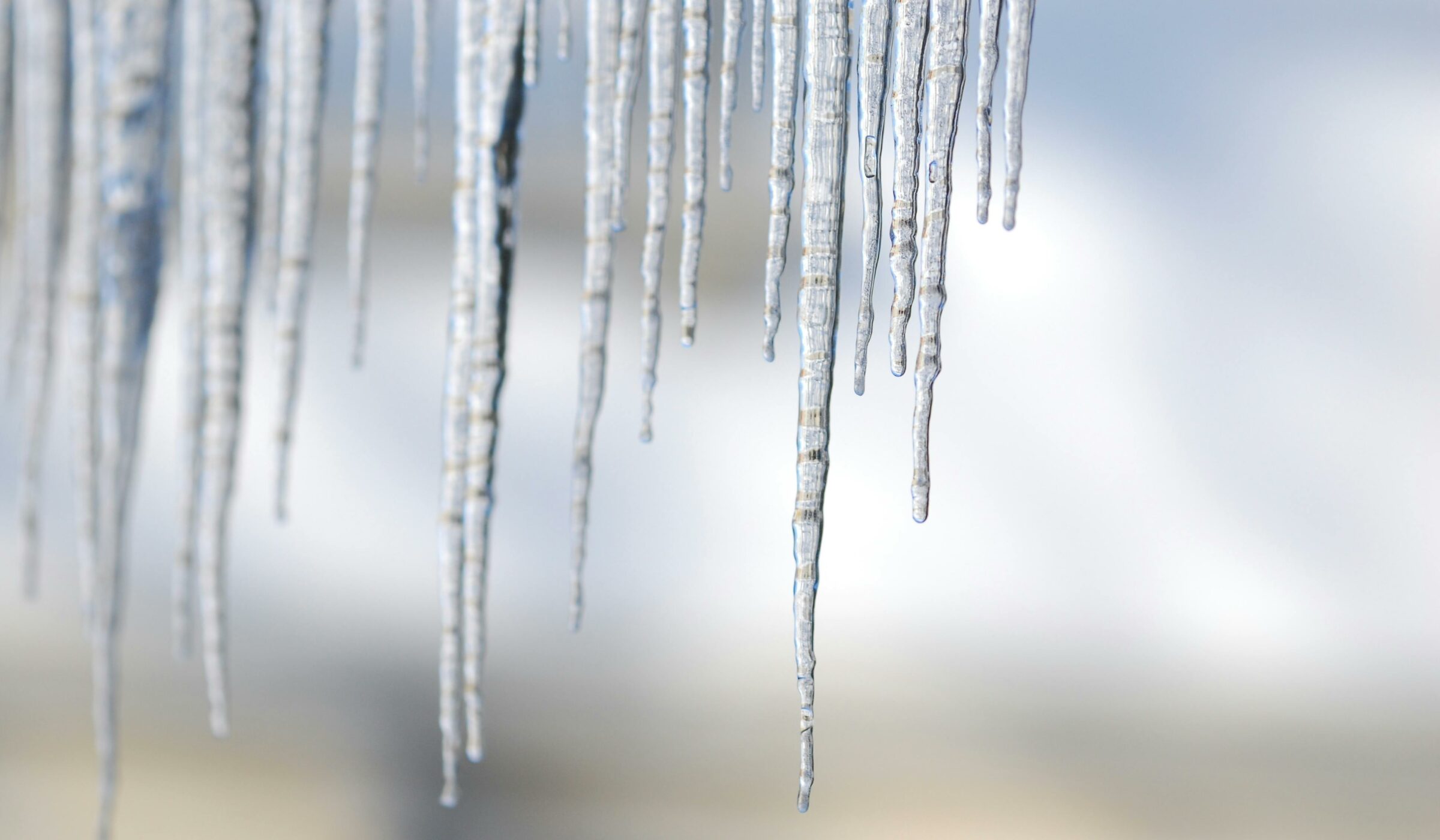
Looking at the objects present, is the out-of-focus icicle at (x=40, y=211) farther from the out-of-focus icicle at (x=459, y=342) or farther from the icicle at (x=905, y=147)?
the icicle at (x=905, y=147)

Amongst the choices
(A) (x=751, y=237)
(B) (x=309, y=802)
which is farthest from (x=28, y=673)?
(A) (x=751, y=237)

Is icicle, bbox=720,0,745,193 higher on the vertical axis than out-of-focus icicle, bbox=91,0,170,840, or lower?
higher

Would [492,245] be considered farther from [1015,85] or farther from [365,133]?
[1015,85]

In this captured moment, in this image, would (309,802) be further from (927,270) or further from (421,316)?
(927,270)

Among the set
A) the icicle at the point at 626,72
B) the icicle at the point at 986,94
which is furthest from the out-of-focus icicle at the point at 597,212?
the icicle at the point at 986,94

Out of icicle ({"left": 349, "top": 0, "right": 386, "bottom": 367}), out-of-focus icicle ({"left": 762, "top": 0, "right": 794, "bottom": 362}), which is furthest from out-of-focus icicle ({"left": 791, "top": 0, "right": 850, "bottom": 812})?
icicle ({"left": 349, "top": 0, "right": 386, "bottom": 367})

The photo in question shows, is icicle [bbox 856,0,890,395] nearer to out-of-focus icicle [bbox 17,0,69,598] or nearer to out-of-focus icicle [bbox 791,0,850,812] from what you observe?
out-of-focus icicle [bbox 791,0,850,812]
